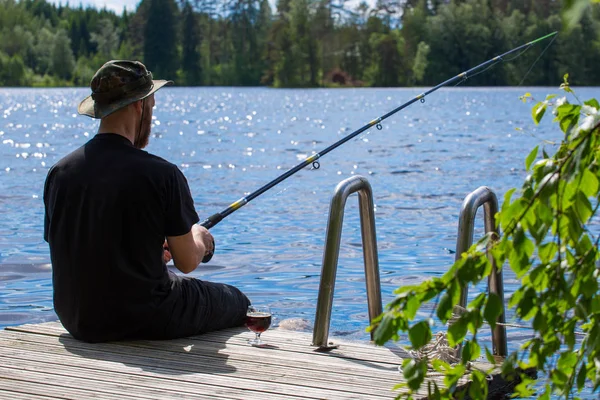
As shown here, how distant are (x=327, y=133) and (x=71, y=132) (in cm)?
908

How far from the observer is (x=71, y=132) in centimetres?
3547

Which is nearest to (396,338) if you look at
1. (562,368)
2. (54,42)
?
(562,368)

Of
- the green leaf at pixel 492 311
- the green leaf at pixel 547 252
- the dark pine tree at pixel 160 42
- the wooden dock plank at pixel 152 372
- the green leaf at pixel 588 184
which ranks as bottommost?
the wooden dock plank at pixel 152 372

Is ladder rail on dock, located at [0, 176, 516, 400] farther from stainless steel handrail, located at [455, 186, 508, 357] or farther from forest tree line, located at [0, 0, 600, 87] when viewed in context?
forest tree line, located at [0, 0, 600, 87]

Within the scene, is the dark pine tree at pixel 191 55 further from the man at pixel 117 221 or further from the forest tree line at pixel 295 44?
the man at pixel 117 221

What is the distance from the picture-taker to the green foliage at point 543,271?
6.64 feet

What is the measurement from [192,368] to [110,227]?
2.21 ft

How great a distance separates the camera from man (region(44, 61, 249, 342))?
13.5 feet

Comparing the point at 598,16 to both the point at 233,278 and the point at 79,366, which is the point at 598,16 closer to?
the point at 79,366

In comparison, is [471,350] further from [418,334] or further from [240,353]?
[240,353]

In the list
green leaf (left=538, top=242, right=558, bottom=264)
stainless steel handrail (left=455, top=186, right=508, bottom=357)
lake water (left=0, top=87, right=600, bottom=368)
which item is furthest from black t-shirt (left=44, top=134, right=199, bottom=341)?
green leaf (left=538, top=242, right=558, bottom=264)

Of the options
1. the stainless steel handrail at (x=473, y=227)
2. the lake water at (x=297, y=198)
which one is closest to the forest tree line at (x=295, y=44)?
the lake water at (x=297, y=198)

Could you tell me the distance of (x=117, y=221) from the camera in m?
4.14

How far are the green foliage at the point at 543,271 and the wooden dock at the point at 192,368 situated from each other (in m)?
1.47
